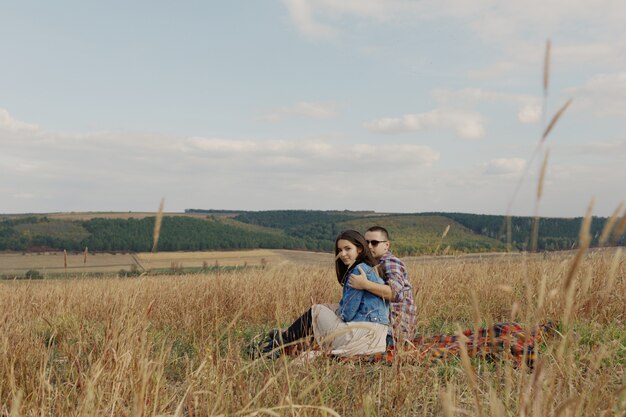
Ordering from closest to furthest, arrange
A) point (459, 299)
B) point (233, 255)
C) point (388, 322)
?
1. point (388, 322)
2. point (459, 299)
3. point (233, 255)

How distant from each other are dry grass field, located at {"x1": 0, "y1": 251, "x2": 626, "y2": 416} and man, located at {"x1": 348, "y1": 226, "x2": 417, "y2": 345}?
0.58 meters

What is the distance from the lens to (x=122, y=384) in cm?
259

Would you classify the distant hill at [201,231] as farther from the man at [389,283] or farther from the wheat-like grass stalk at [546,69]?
the wheat-like grass stalk at [546,69]

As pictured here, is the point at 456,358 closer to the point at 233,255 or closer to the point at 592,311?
the point at 592,311

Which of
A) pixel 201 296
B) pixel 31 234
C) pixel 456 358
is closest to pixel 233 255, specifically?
pixel 31 234

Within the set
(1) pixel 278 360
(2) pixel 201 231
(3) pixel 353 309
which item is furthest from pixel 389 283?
(2) pixel 201 231

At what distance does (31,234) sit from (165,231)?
1874cm

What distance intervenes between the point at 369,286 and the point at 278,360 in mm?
976

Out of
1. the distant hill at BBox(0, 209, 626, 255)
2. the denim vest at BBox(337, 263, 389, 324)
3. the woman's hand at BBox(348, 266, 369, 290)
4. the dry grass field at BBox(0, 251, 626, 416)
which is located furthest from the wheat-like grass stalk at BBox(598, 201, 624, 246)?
the distant hill at BBox(0, 209, 626, 255)

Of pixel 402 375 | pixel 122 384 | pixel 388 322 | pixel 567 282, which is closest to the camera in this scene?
pixel 567 282

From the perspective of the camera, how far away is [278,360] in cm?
409

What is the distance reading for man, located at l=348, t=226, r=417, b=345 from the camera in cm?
453

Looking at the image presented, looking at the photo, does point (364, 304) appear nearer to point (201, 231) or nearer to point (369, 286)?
point (369, 286)

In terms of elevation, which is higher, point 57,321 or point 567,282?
point 567,282
